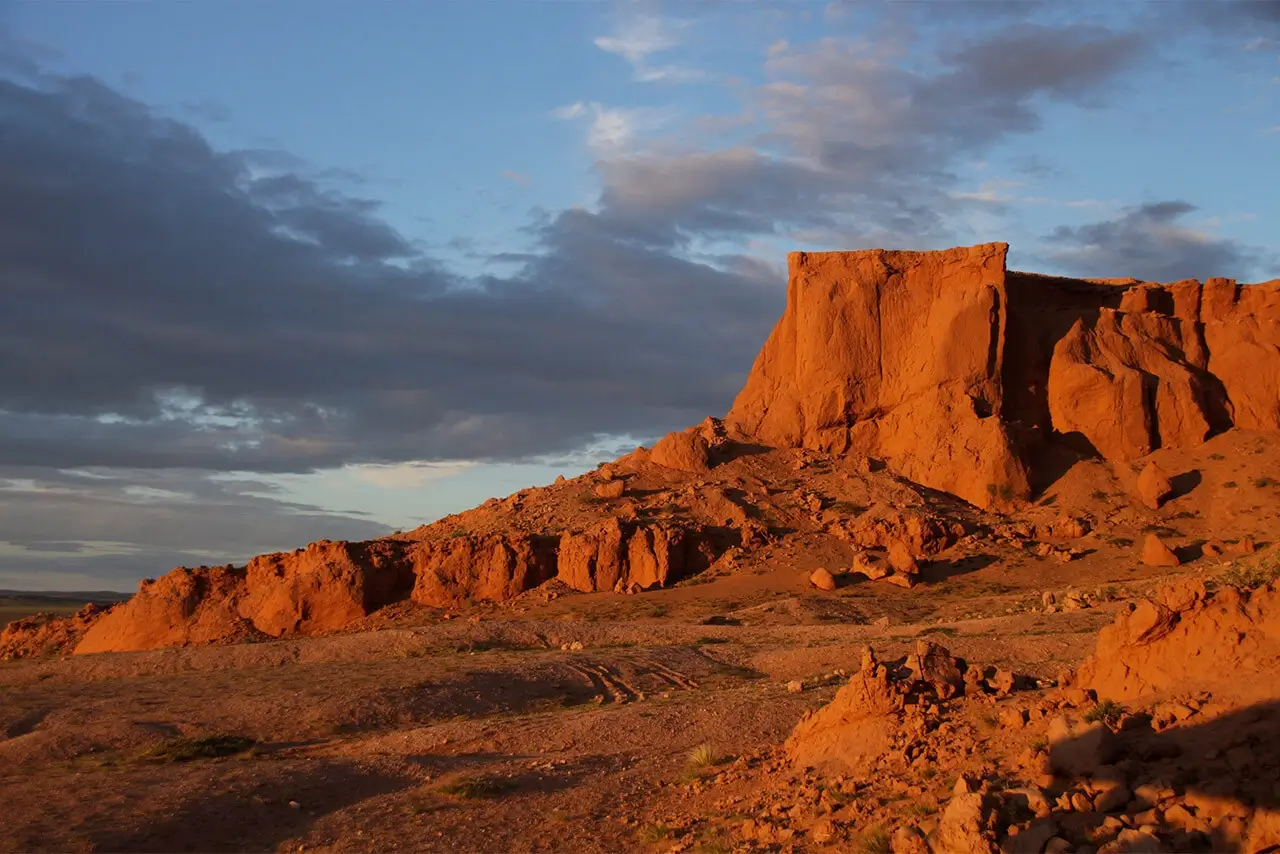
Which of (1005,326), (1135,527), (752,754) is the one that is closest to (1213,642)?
(752,754)

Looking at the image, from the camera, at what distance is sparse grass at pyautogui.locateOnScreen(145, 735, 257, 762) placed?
52.5 feet

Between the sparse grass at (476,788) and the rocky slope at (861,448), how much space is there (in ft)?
80.8

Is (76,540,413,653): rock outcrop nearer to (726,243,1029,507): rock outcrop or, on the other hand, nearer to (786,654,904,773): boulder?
(726,243,1029,507): rock outcrop

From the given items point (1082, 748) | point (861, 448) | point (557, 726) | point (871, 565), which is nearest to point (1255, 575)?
point (1082, 748)

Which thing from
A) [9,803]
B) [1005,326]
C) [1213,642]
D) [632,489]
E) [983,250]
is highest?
[983,250]

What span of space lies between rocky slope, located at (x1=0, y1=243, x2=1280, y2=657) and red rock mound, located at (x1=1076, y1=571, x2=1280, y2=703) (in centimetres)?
2648

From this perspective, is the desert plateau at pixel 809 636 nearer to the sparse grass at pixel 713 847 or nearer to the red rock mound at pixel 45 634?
the sparse grass at pixel 713 847

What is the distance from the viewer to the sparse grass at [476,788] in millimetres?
12273

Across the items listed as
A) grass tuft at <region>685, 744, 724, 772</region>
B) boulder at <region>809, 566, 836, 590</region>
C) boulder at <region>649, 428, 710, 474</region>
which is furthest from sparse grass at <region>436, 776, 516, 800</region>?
boulder at <region>649, 428, 710, 474</region>

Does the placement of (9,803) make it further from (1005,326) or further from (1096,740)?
(1005,326)

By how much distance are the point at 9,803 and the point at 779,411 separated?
122 ft

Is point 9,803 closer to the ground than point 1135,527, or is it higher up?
closer to the ground

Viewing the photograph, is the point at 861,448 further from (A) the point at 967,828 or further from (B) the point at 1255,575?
(A) the point at 967,828

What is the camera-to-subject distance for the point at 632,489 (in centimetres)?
4359
